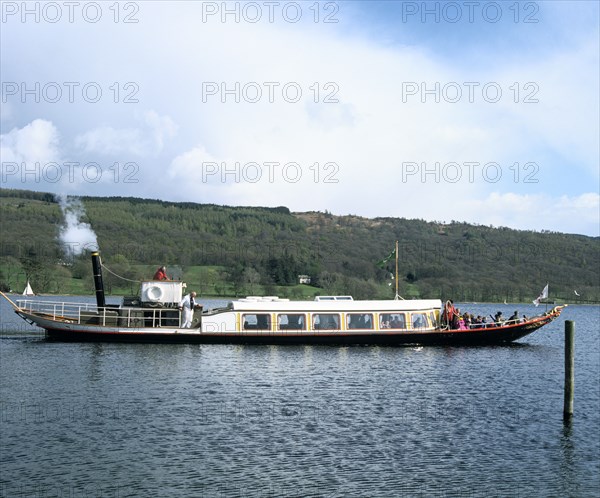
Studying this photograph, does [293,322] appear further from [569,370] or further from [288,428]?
[569,370]

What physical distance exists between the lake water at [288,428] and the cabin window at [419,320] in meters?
6.76

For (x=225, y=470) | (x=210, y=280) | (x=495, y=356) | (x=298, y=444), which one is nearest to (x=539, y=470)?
(x=298, y=444)

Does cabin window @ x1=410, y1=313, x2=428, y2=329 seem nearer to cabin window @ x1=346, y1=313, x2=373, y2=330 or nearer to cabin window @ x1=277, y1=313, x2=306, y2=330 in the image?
cabin window @ x1=346, y1=313, x2=373, y2=330

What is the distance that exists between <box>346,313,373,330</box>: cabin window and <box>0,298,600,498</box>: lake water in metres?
6.34

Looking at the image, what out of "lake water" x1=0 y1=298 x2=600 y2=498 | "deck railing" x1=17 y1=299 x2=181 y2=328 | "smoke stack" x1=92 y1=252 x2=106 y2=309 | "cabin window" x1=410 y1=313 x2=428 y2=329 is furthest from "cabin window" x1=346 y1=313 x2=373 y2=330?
"smoke stack" x1=92 y1=252 x2=106 y2=309

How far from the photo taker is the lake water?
22.9m

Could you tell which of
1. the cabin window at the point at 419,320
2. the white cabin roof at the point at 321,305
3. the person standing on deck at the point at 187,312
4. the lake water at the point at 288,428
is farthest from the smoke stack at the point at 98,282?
the cabin window at the point at 419,320

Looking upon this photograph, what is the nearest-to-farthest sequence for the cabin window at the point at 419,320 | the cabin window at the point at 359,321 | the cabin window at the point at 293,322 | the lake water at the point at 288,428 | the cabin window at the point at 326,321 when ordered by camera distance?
the lake water at the point at 288,428 → the cabin window at the point at 293,322 → the cabin window at the point at 326,321 → the cabin window at the point at 359,321 → the cabin window at the point at 419,320

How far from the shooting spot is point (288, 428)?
95.7 ft

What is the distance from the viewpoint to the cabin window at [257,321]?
5488 cm

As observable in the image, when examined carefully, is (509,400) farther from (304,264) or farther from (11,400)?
(304,264)

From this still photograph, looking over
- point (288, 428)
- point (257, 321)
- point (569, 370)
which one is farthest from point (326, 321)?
point (288, 428)

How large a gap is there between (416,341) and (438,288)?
461ft

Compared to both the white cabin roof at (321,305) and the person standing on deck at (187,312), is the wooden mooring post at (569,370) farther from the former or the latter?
the person standing on deck at (187,312)
